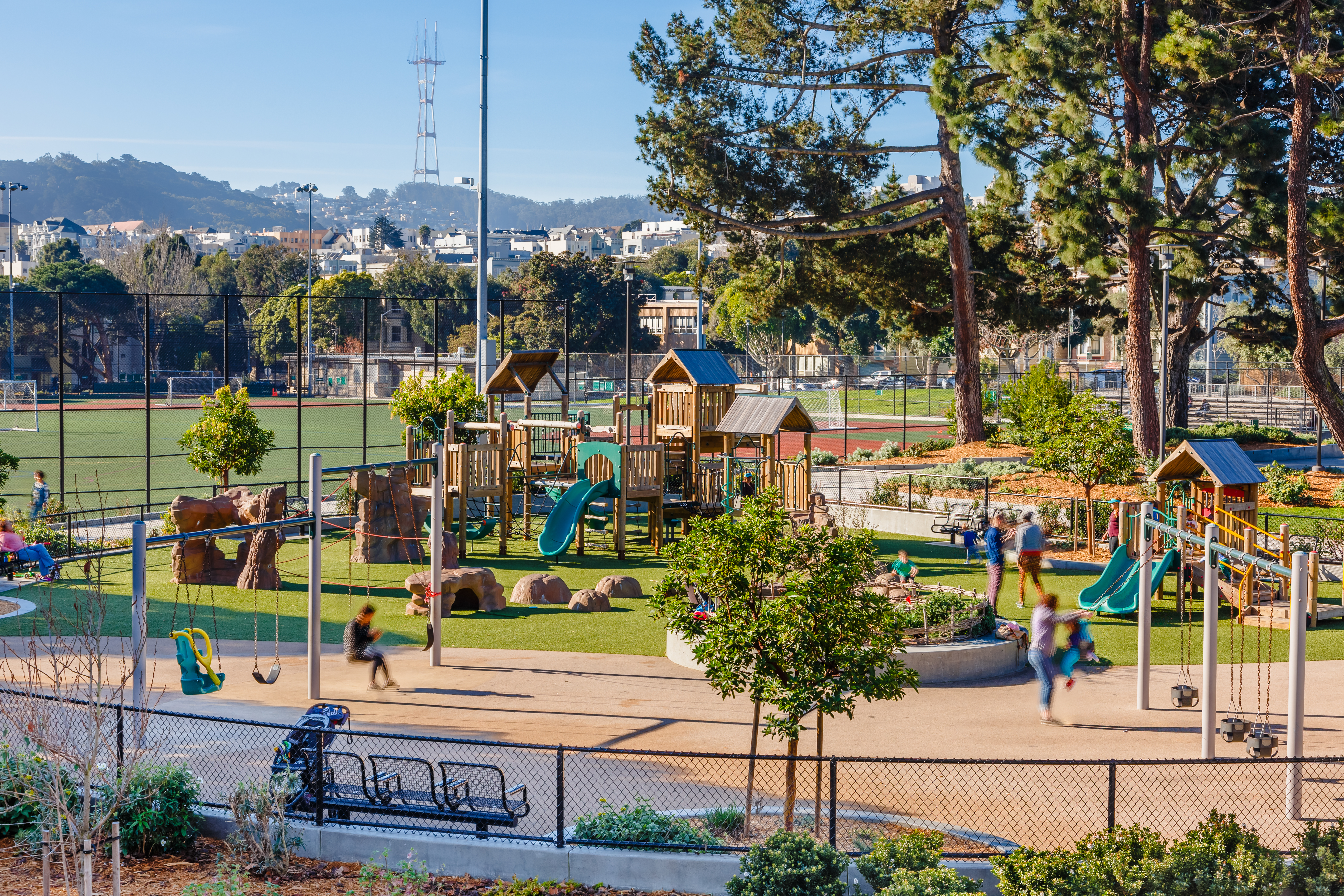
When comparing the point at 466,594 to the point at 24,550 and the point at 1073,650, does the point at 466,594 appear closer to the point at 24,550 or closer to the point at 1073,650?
the point at 24,550

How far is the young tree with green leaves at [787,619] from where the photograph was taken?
877cm

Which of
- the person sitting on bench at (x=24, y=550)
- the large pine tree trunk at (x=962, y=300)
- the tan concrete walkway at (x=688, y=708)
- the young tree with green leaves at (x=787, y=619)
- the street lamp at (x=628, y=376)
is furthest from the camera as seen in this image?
the large pine tree trunk at (x=962, y=300)

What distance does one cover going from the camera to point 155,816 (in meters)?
9.30

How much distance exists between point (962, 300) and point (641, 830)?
3192 centimetres

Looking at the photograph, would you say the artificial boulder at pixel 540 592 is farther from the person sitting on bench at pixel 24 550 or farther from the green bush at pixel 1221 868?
the green bush at pixel 1221 868

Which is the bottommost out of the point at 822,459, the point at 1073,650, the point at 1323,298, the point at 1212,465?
the point at 1073,650

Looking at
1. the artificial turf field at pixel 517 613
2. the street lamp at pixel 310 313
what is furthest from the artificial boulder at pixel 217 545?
the street lamp at pixel 310 313

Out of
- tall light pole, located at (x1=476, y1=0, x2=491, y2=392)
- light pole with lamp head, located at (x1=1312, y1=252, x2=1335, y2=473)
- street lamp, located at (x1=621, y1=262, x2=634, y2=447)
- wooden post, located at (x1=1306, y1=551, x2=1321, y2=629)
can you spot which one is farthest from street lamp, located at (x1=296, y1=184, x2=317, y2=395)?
wooden post, located at (x1=1306, y1=551, x2=1321, y2=629)

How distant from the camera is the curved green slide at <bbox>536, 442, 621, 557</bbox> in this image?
23875 mm

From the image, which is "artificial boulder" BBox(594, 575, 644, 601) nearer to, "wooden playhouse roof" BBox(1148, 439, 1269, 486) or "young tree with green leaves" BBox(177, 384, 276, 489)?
"wooden playhouse roof" BBox(1148, 439, 1269, 486)

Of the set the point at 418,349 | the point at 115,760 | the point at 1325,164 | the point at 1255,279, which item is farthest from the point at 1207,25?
the point at 418,349

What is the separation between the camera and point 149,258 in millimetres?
104312

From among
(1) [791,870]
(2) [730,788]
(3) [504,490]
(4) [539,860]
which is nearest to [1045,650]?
(2) [730,788]

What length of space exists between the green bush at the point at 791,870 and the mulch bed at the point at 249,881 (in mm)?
838
